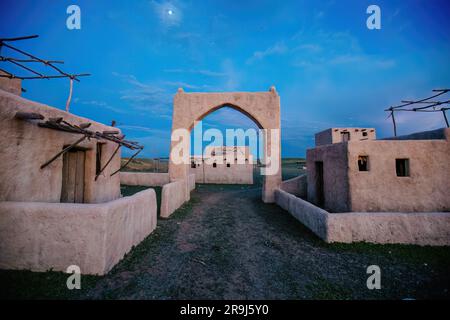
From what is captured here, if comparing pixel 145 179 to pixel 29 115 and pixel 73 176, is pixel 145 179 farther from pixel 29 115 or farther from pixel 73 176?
pixel 29 115

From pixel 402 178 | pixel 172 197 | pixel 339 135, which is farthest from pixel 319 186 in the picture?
pixel 339 135

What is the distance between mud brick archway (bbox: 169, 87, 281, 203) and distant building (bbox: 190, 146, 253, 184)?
951 cm

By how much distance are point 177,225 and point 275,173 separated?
604 cm

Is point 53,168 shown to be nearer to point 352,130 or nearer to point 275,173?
point 275,173

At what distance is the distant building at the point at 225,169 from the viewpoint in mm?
20297

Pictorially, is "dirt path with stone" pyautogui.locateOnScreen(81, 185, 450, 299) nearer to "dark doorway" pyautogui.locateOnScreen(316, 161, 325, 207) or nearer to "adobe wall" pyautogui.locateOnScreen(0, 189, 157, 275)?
"adobe wall" pyautogui.locateOnScreen(0, 189, 157, 275)

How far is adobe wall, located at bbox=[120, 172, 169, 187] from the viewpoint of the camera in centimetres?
1636

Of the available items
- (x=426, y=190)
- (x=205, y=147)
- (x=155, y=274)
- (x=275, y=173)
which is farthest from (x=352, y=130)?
(x=155, y=274)

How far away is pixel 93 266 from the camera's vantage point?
3.43m

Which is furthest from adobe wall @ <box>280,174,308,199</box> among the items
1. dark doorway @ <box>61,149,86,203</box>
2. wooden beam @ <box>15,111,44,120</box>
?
wooden beam @ <box>15,111,44,120</box>

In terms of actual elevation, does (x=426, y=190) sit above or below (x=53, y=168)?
below

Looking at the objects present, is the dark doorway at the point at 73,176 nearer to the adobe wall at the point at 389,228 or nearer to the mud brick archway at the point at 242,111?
the mud brick archway at the point at 242,111

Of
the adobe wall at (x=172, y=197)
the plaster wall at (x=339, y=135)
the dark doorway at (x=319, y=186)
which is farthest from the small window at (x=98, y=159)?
the plaster wall at (x=339, y=135)
